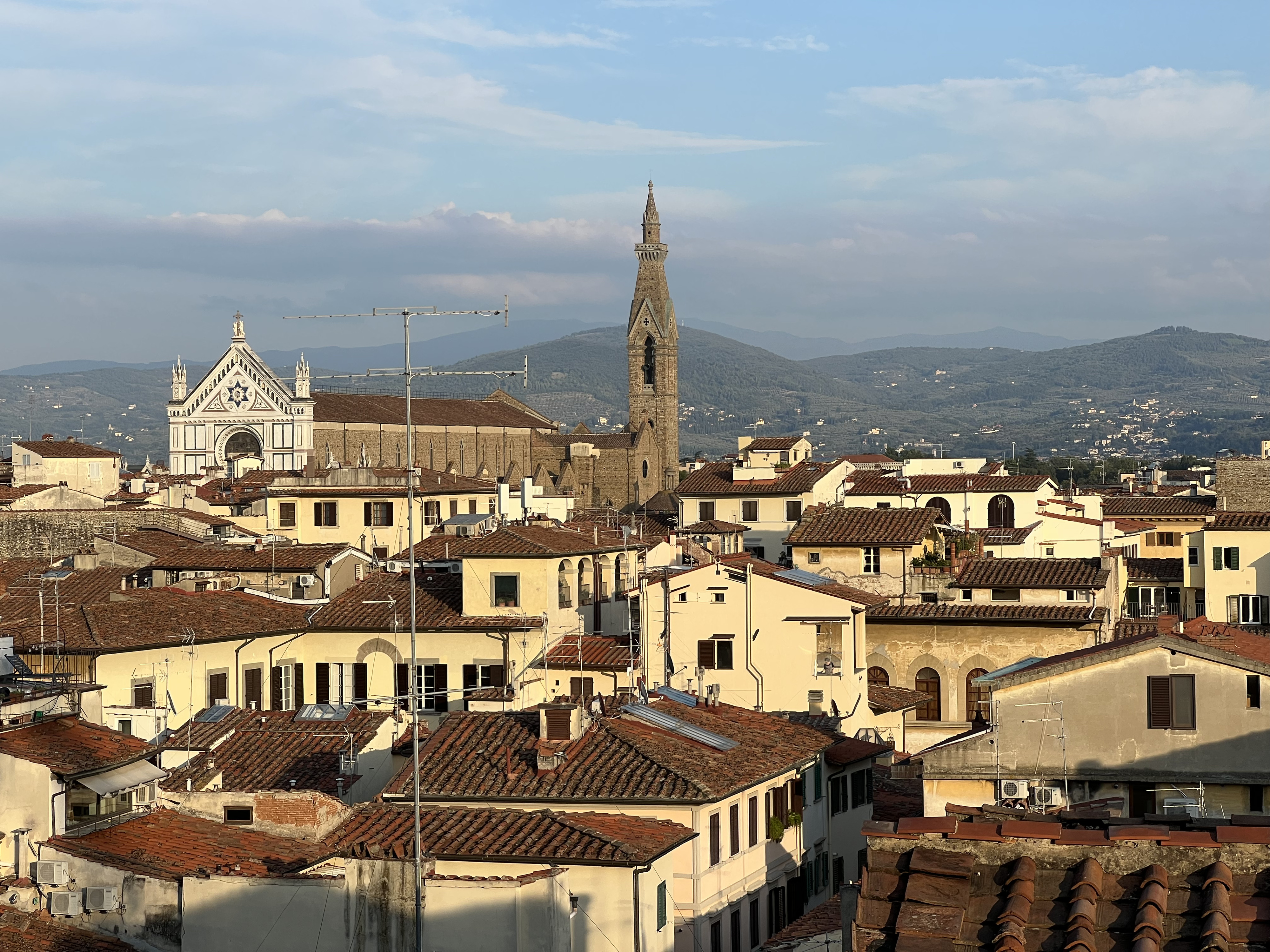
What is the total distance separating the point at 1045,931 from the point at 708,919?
10528 millimetres

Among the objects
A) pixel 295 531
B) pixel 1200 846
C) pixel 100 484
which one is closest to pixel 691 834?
pixel 1200 846

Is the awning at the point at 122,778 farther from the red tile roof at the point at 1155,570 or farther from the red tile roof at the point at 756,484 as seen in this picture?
the red tile roof at the point at 1155,570

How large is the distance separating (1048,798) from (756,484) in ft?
128

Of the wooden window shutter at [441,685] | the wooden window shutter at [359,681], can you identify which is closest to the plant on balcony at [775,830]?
the wooden window shutter at [441,685]

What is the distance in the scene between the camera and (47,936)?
14.3 m

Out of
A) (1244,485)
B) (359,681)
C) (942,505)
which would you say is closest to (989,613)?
(359,681)

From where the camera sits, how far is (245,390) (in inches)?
3831

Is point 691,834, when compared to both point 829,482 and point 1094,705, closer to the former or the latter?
point 1094,705

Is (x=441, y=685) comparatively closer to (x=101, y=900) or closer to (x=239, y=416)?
(x=101, y=900)

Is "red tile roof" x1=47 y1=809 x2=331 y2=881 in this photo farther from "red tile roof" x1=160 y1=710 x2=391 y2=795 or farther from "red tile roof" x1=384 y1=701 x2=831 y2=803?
"red tile roof" x1=160 y1=710 x2=391 y2=795

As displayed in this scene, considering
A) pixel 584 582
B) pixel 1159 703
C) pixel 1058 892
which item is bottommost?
pixel 584 582

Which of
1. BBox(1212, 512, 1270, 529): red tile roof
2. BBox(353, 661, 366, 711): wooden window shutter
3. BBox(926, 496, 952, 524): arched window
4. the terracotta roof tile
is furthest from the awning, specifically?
the terracotta roof tile

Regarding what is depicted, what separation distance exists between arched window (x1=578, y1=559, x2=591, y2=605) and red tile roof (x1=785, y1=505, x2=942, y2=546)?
7.53 m

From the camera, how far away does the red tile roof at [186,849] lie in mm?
15336
